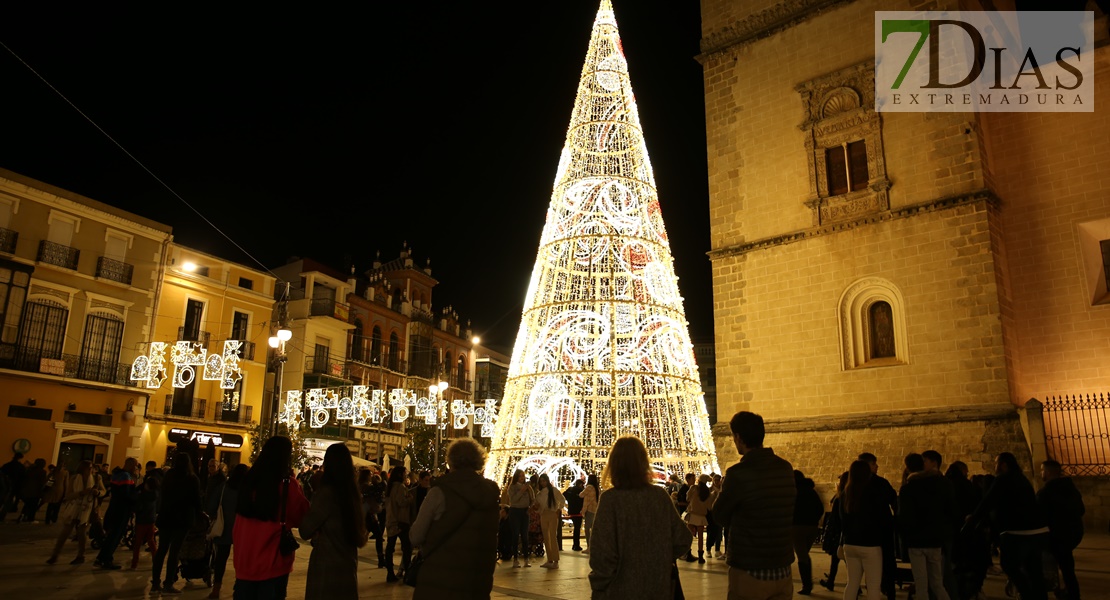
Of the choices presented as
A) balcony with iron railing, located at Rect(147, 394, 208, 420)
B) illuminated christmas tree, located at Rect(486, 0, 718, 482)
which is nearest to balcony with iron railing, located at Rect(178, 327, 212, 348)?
balcony with iron railing, located at Rect(147, 394, 208, 420)

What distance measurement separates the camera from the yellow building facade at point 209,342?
24.0 meters

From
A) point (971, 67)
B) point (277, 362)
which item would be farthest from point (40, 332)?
point (971, 67)

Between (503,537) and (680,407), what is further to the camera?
(680,407)

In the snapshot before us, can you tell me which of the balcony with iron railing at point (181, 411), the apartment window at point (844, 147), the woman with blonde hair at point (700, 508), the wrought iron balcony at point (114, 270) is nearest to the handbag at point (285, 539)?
the woman with blonde hair at point (700, 508)

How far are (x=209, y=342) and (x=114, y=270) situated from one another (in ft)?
12.4

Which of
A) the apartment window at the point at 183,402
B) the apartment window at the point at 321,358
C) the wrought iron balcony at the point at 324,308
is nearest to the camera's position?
the apartment window at the point at 183,402

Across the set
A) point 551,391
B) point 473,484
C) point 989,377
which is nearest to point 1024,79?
point 989,377

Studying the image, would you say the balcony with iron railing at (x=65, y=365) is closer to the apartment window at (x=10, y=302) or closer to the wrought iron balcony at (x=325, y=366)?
the apartment window at (x=10, y=302)

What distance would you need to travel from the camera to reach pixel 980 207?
1388 centimetres

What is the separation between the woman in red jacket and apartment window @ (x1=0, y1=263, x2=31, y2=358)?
65.5ft

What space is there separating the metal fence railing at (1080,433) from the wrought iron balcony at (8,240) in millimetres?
25325

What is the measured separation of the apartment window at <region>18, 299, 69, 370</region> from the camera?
65.8 ft

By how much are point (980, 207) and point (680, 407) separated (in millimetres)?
7339

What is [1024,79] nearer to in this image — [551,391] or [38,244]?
[551,391]
